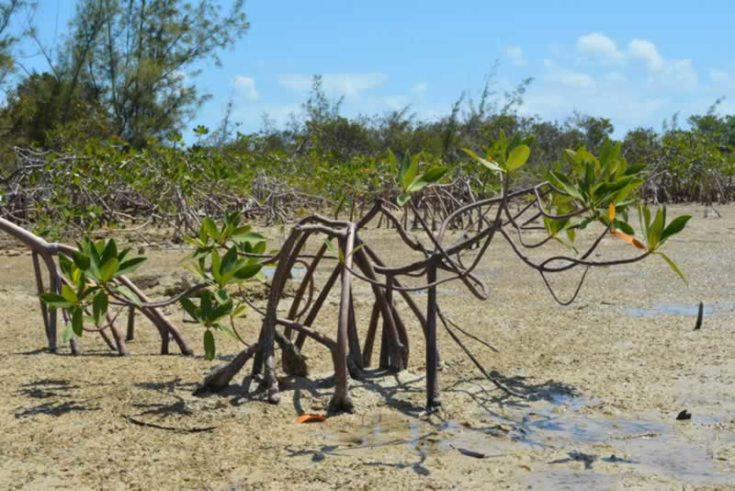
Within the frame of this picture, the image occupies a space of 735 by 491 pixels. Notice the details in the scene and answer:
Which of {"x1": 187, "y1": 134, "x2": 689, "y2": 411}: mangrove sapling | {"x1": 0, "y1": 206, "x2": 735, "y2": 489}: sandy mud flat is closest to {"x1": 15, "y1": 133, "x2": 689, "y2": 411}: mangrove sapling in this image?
{"x1": 187, "y1": 134, "x2": 689, "y2": 411}: mangrove sapling

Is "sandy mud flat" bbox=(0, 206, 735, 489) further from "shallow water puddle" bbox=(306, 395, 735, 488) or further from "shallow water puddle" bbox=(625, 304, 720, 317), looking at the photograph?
"shallow water puddle" bbox=(625, 304, 720, 317)

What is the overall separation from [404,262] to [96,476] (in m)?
5.49

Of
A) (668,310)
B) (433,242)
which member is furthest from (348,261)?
(668,310)

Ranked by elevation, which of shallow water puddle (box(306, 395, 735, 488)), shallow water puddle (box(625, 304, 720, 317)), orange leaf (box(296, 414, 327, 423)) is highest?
shallow water puddle (box(625, 304, 720, 317))

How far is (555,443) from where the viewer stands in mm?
2832

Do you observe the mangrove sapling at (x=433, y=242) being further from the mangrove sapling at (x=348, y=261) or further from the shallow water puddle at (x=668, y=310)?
the shallow water puddle at (x=668, y=310)

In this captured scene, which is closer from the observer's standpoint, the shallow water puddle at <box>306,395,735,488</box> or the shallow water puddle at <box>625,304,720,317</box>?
the shallow water puddle at <box>306,395,735,488</box>

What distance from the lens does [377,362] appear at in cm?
393

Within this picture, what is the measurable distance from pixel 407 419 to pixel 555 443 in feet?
1.44

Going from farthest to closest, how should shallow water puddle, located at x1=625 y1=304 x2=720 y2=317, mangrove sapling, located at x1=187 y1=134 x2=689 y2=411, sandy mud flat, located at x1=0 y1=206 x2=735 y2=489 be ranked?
1. shallow water puddle, located at x1=625 y1=304 x2=720 y2=317
2. mangrove sapling, located at x1=187 y1=134 x2=689 y2=411
3. sandy mud flat, located at x1=0 y1=206 x2=735 y2=489

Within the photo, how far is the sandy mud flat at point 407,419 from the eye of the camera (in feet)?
8.31

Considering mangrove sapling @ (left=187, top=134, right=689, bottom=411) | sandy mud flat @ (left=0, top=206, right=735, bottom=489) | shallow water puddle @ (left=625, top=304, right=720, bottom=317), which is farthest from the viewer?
shallow water puddle @ (left=625, top=304, right=720, bottom=317)

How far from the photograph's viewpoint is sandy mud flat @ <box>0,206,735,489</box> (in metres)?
2.53

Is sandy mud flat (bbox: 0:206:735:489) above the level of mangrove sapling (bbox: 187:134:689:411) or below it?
below
